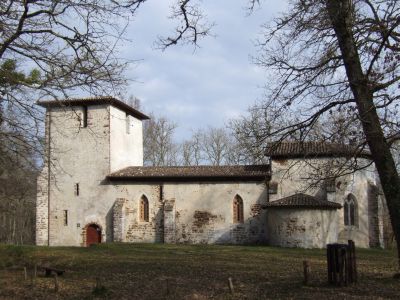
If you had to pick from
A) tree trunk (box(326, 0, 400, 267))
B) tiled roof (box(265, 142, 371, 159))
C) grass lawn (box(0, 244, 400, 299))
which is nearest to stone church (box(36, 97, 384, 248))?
grass lawn (box(0, 244, 400, 299))

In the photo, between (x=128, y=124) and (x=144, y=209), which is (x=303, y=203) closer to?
(x=144, y=209)

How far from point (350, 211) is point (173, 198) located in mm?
10006

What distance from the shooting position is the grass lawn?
11.5 m

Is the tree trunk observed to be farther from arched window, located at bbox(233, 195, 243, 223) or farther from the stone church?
arched window, located at bbox(233, 195, 243, 223)

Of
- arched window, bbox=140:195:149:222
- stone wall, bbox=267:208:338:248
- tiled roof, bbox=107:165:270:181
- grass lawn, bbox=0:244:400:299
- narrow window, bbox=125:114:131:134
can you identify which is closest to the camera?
grass lawn, bbox=0:244:400:299

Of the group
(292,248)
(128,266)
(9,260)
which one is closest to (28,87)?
(128,266)

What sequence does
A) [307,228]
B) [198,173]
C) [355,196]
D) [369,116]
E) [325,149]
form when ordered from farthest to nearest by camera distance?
[198,173], [355,196], [307,228], [325,149], [369,116]

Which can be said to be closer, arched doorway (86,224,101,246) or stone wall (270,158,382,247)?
stone wall (270,158,382,247)

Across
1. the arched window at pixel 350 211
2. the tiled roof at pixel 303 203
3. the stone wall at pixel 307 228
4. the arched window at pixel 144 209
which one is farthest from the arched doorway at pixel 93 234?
the arched window at pixel 350 211

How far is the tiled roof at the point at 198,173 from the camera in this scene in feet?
93.9

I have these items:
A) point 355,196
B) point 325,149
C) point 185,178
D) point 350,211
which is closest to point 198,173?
point 185,178

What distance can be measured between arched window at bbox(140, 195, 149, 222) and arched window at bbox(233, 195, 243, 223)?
16.8 ft

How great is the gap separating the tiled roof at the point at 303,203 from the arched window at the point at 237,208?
2.69 meters

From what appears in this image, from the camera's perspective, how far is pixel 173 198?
96.4 ft
